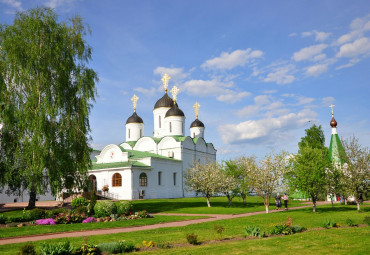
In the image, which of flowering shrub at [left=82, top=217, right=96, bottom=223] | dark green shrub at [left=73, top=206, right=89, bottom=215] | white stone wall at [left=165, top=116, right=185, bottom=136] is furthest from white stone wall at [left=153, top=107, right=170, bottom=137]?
flowering shrub at [left=82, top=217, right=96, bottom=223]

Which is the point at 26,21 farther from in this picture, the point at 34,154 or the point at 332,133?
the point at 332,133

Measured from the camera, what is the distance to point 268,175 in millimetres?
24031

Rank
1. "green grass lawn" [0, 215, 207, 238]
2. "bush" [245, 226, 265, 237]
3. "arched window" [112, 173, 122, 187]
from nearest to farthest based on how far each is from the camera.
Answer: "bush" [245, 226, 265, 237], "green grass lawn" [0, 215, 207, 238], "arched window" [112, 173, 122, 187]

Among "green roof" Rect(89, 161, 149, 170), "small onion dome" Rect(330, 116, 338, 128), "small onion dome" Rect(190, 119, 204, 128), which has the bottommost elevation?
"green roof" Rect(89, 161, 149, 170)

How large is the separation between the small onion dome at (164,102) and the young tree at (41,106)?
30473mm

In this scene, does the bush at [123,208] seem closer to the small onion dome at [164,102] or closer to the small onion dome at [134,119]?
the small onion dome at [164,102]

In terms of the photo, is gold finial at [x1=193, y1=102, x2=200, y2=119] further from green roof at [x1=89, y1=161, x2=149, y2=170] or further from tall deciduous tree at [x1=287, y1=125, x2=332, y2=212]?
tall deciduous tree at [x1=287, y1=125, x2=332, y2=212]

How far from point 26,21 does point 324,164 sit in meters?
23.0

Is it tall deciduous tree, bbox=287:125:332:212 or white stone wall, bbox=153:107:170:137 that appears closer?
tall deciduous tree, bbox=287:125:332:212

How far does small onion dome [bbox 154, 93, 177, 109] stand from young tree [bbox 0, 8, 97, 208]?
3047cm

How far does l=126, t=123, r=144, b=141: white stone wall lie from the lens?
177 ft

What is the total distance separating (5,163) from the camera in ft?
67.4

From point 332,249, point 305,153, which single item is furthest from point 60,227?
point 305,153

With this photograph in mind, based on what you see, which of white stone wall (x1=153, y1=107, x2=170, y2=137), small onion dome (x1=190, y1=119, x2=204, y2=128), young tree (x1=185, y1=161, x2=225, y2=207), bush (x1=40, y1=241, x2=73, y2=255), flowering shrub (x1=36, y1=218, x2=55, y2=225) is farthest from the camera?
small onion dome (x1=190, y1=119, x2=204, y2=128)
